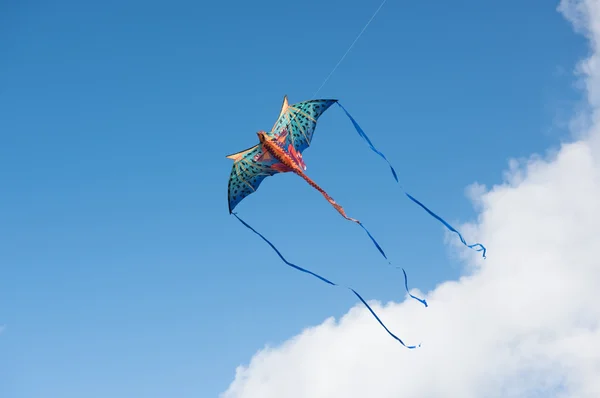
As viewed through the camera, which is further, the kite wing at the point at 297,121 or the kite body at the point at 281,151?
the kite wing at the point at 297,121

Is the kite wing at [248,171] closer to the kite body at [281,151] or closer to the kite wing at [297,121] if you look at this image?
the kite body at [281,151]

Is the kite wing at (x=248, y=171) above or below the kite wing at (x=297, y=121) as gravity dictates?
below

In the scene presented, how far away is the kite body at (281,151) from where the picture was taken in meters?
14.6

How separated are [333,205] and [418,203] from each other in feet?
8.36

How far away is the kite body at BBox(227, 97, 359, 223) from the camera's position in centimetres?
1465

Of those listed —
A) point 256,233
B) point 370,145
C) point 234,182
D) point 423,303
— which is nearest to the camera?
point 423,303

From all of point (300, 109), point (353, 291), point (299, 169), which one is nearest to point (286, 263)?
point (353, 291)

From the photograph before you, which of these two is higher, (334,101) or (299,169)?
(334,101)

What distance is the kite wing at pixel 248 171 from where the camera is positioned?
590 inches

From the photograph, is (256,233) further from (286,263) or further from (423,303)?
(423,303)

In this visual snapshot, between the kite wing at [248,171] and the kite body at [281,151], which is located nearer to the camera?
the kite body at [281,151]

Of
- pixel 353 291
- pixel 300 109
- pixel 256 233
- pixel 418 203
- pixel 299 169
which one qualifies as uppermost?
pixel 300 109

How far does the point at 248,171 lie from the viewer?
1535 centimetres

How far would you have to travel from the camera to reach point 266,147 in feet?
47.9
